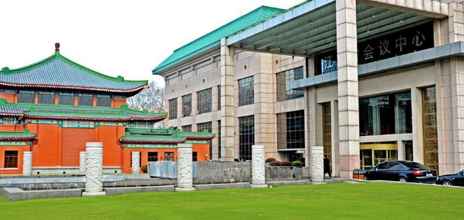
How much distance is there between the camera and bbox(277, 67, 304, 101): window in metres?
47.1

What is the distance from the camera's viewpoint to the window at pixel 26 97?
128 ft

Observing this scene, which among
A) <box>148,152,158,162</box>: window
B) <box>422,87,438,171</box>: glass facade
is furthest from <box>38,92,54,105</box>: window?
<box>422,87,438,171</box>: glass facade

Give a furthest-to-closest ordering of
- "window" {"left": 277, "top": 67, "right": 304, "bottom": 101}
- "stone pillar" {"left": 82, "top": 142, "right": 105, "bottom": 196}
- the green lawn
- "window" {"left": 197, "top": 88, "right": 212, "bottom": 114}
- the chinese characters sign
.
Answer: "window" {"left": 197, "top": 88, "right": 212, "bottom": 114} < "window" {"left": 277, "top": 67, "right": 304, "bottom": 101} < the chinese characters sign < "stone pillar" {"left": 82, "top": 142, "right": 105, "bottom": 196} < the green lawn

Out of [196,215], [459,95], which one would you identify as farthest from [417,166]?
[196,215]

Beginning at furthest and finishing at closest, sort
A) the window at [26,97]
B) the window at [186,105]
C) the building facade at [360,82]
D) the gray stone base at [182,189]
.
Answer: the window at [186,105]
the window at [26,97]
the building facade at [360,82]
the gray stone base at [182,189]

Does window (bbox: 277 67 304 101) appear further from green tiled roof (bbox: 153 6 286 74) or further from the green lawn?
the green lawn

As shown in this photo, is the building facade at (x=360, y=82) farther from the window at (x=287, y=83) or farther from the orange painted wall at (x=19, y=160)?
the orange painted wall at (x=19, y=160)

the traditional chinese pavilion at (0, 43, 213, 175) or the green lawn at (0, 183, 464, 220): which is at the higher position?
the traditional chinese pavilion at (0, 43, 213, 175)

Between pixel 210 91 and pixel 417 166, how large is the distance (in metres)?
39.6

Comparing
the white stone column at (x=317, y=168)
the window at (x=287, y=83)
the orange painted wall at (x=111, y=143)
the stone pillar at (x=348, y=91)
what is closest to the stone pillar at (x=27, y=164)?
the orange painted wall at (x=111, y=143)

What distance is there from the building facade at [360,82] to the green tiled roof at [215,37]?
0.77 m

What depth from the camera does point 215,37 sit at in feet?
193

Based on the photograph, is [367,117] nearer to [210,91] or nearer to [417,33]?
[417,33]

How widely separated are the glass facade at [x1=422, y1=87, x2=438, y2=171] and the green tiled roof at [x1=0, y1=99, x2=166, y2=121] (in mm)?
21540
